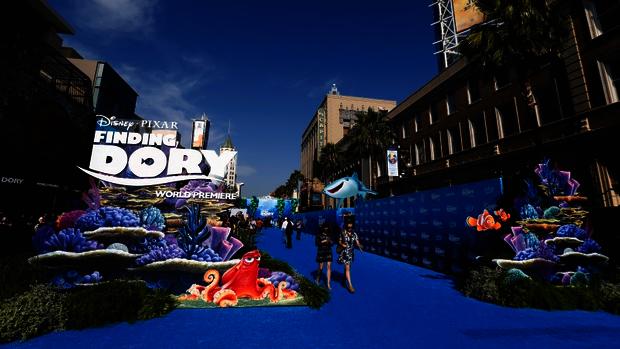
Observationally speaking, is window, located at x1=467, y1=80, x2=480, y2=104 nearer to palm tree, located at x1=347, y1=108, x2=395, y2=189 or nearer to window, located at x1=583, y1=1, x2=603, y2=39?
window, located at x1=583, y1=1, x2=603, y2=39

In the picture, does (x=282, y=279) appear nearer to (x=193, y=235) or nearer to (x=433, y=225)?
(x=193, y=235)

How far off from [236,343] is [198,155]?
19.6 feet

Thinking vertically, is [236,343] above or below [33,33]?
below

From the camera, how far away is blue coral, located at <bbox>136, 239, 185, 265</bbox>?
8.07 metres

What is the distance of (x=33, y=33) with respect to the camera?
1908 centimetres

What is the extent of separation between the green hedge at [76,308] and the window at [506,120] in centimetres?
2383

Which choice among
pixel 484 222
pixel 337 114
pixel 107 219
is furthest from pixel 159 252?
pixel 337 114

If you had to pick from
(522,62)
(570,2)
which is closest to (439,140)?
(570,2)

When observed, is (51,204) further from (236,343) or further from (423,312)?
(423,312)

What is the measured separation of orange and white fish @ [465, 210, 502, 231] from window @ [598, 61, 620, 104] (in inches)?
451

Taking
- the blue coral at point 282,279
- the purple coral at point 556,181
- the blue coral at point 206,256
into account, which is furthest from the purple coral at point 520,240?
the blue coral at point 206,256

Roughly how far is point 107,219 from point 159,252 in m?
1.75

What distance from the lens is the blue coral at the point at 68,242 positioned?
25.0 ft

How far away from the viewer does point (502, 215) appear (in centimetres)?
983
